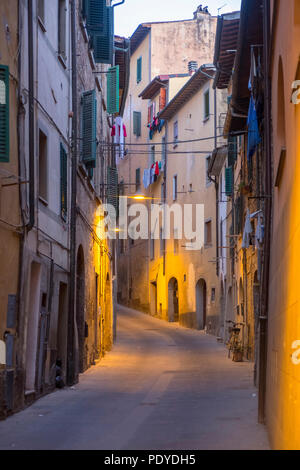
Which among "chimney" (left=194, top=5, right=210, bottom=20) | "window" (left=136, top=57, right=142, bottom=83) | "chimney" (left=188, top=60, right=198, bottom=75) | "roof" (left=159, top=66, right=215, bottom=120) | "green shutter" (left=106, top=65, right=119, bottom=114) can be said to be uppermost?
"chimney" (left=194, top=5, right=210, bottom=20)

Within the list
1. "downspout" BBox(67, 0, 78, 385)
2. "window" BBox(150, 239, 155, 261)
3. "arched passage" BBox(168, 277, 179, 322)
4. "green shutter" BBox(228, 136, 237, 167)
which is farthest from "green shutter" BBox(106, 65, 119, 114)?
"window" BBox(150, 239, 155, 261)

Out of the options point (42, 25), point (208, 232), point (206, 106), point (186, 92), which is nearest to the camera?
point (42, 25)

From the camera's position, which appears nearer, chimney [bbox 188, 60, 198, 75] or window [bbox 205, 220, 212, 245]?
window [bbox 205, 220, 212, 245]

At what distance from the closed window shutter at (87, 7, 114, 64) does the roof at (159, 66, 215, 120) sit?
16.6 meters

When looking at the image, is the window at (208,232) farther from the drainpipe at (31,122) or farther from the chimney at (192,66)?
the drainpipe at (31,122)

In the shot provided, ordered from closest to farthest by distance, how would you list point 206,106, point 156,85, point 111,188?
point 111,188 → point 206,106 → point 156,85

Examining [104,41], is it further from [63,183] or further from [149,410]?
[149,410]

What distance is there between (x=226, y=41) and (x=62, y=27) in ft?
24.1

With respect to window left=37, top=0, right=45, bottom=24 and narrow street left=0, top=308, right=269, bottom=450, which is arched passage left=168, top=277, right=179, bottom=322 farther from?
window left=37, top=0, right=45, bottom=24

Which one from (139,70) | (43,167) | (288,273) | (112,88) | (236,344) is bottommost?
(236,344)

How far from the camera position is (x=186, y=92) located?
43438 mm

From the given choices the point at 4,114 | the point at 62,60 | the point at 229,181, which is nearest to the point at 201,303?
the point at 229,181

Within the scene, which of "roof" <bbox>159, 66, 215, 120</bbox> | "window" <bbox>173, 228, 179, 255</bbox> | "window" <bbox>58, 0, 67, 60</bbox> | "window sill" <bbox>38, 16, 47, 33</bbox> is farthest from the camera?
"window" <bbox>173, 228, 179, 255</bbox>

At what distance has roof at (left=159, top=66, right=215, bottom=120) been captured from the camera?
4034 centimetres
